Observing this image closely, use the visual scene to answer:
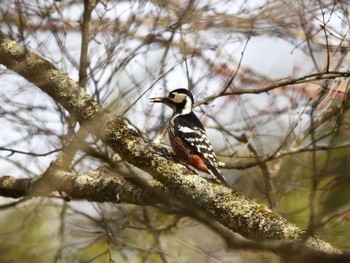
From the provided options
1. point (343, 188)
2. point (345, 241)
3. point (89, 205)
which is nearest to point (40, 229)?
point (89, 205)

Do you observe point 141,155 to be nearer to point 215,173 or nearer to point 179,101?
point 215,173

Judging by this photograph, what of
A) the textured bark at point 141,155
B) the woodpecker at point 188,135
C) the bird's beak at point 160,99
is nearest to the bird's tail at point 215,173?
the woodpecker at point 188,135

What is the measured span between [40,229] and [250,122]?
2.16 meters

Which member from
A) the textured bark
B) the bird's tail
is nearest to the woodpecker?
the bird's tail

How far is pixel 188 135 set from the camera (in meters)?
5.42

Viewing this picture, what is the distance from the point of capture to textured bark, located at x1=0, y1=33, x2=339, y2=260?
10.6ft

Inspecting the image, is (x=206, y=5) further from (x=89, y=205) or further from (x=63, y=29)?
(x=89, y=205)

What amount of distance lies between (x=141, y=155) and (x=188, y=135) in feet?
5.56

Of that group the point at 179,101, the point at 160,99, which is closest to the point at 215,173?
the point at 160,99

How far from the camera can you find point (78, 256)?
3.77 m

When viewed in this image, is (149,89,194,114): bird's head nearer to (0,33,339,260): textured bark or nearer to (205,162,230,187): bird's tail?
(205,162,230,187): bird's tail

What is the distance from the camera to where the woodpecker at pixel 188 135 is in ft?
17.4

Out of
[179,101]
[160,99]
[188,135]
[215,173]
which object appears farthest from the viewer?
[179,101]

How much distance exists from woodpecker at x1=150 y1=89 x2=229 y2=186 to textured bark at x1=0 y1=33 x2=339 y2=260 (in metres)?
1.31
